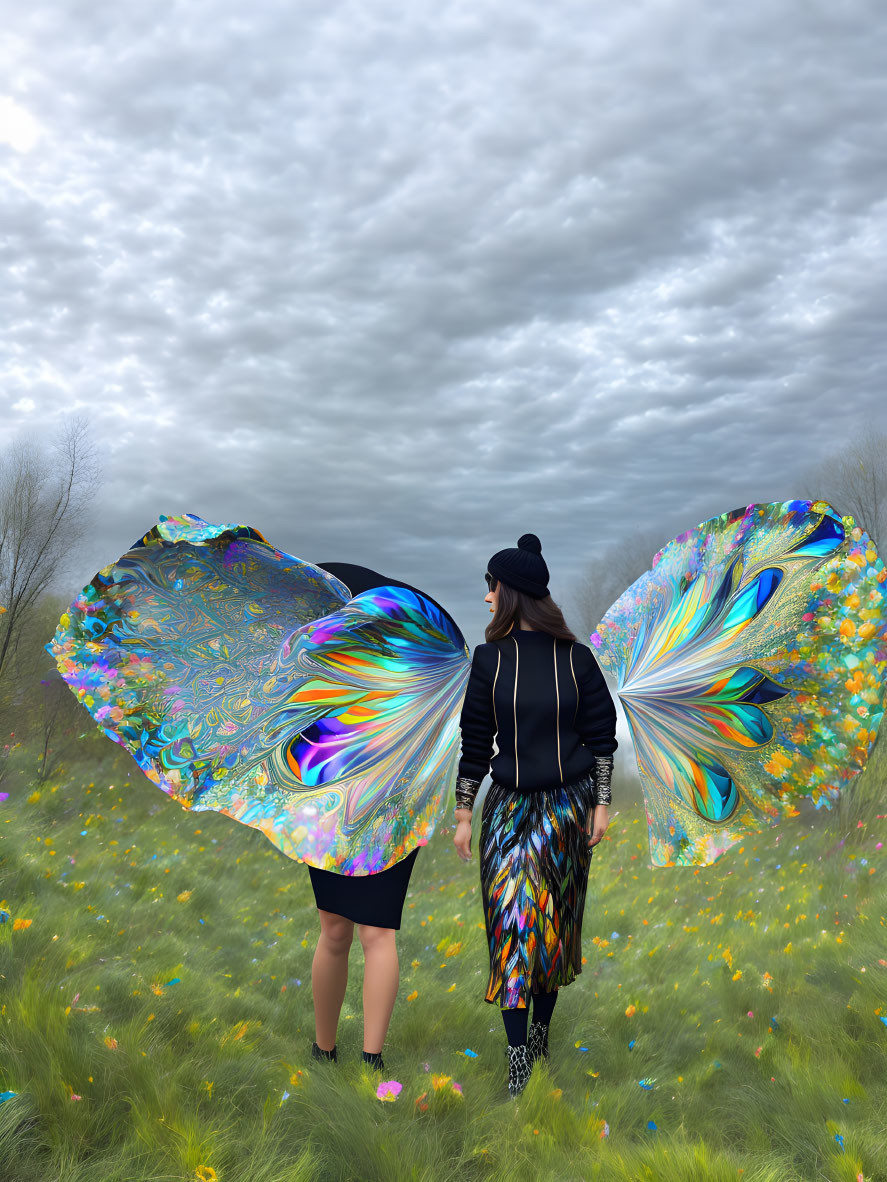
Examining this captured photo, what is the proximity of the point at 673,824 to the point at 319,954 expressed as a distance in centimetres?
174

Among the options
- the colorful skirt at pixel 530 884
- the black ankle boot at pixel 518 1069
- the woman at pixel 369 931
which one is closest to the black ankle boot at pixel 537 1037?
the black ankle boot at pixel 518 1069

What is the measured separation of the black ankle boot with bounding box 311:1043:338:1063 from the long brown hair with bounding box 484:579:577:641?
199 centimetres

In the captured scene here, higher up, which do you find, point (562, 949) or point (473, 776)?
point (473, 776)

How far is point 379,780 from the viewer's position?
137 inches

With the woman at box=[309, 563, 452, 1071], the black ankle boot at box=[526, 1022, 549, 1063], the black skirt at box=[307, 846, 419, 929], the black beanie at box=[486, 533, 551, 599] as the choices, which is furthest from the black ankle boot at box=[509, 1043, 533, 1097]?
the black beanie at box=[486, 533, 551, 599]

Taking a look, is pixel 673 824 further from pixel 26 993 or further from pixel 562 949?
pixel 26 993

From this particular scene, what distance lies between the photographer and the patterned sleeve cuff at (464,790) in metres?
3.47

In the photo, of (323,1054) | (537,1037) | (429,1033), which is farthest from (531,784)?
(429,1033)

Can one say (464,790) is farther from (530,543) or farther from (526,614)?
(530,543)

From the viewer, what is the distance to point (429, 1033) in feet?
13.4

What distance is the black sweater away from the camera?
3385mm

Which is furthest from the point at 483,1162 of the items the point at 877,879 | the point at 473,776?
the point at 877,879

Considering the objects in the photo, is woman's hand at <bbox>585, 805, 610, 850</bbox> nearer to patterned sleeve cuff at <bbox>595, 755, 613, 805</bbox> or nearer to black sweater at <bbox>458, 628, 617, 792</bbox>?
patterned sleeve cuff at <bbox>595, 755, 613, 805</bbox>

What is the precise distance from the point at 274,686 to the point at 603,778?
1.53 meters
